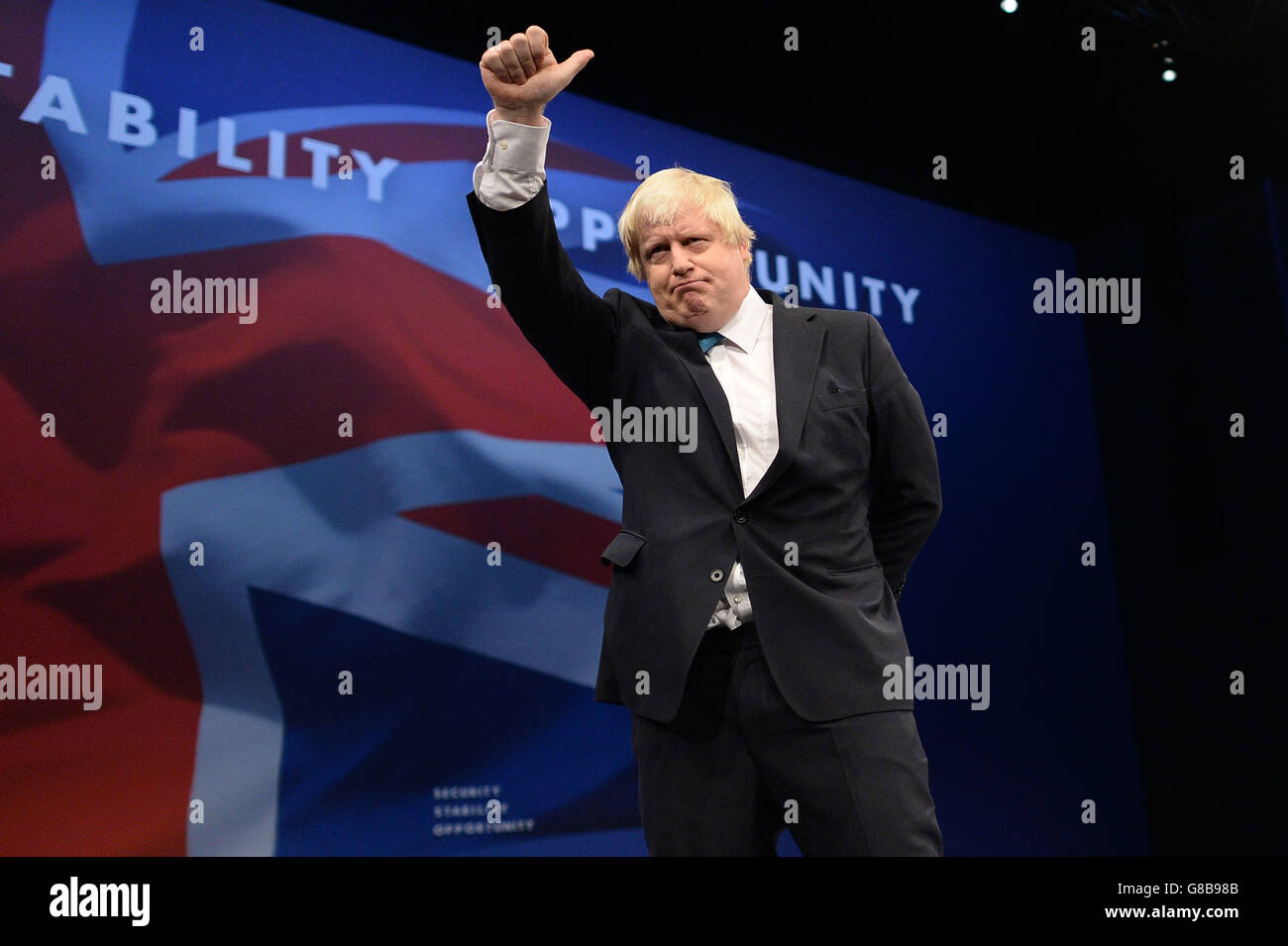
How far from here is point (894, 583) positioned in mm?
1895

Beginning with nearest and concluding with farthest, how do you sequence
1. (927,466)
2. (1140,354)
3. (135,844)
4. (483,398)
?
(927,466) → (135,844) → (483,398) → (1140,354)

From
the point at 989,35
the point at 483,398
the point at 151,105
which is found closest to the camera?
the point at 151,105

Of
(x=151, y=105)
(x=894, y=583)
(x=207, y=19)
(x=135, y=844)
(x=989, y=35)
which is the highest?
(x=989, y=35)

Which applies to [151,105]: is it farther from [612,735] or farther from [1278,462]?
[1278,462]

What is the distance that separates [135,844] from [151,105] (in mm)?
2011

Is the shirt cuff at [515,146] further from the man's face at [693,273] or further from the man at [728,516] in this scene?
the man's face at [693,273]

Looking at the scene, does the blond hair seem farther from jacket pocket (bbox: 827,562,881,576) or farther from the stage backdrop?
the stage backdrop

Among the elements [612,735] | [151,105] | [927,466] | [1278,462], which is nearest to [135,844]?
[612,735]

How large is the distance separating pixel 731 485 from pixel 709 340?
0.28 m

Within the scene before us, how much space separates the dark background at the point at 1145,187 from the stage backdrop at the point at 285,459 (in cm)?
38

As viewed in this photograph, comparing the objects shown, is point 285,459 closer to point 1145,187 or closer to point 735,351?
point 735,351

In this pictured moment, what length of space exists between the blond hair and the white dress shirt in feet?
0.43

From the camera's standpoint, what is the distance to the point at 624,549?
5.26 ft

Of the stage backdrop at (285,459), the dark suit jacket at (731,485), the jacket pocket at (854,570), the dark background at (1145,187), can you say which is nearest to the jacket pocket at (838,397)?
the dark suit jacket at (731,485)
